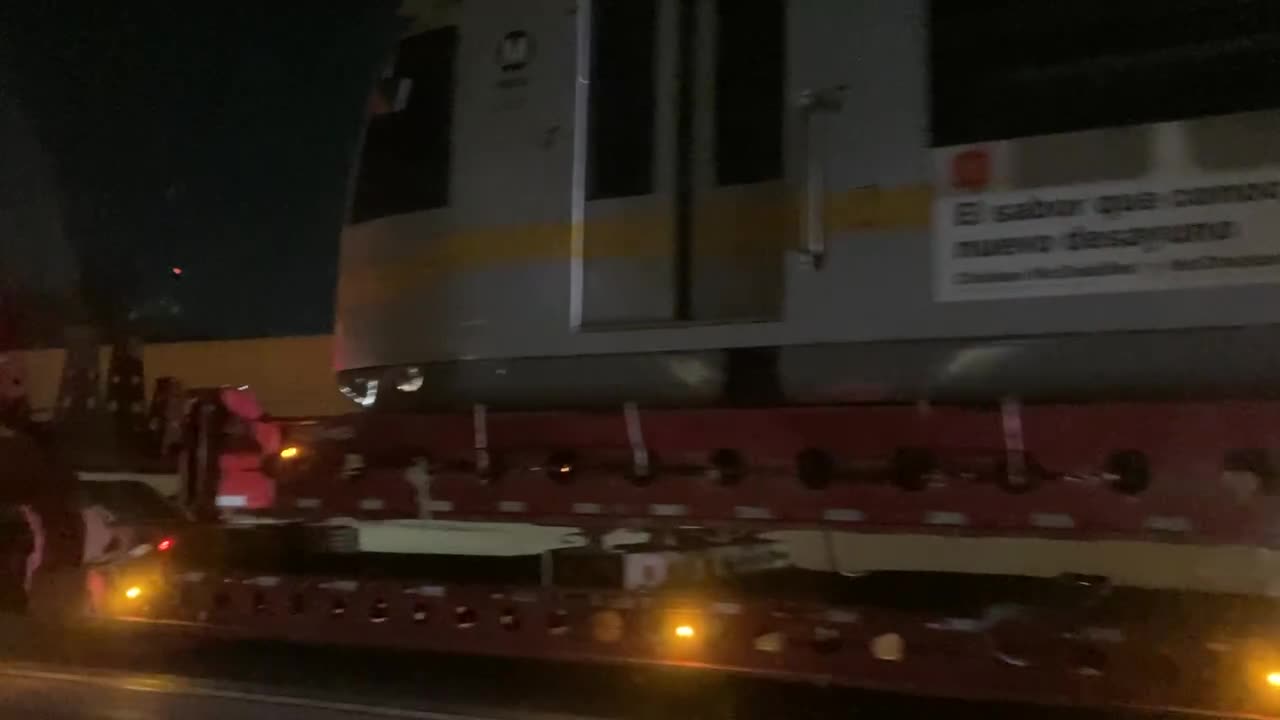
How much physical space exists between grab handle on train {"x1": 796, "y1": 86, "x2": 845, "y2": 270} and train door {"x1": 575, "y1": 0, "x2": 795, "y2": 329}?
62 millimetres

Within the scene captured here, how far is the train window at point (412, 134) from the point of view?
2.78m

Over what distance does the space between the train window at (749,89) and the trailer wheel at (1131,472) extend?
0.86 metres

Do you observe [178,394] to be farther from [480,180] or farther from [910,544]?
[910,544]

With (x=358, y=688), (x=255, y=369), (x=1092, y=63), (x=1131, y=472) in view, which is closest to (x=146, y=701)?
(x=358, y=688)

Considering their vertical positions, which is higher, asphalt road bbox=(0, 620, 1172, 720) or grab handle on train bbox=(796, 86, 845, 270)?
grab handle on train bbox=(796, 86, 845, 270)

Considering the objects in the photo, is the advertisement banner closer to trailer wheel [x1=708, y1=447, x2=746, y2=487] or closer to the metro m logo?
trailer wheel [x1=708, y1=447, x2=746, y2=487]

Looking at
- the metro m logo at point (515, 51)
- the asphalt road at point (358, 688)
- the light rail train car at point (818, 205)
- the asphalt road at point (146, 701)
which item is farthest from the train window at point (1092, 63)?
the asphalt road at point (146, 701)

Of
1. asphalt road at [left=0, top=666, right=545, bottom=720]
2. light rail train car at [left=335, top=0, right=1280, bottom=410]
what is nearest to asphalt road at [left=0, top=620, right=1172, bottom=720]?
asphalt road at [left=0, top=666, right=545, bottom=720]

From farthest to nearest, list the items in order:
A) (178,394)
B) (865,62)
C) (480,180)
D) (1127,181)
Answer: (178,394) < (480,180) < (865,62) < (1127,181)

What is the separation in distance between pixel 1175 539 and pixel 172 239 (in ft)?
13.0

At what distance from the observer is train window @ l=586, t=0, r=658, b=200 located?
251 centimetres

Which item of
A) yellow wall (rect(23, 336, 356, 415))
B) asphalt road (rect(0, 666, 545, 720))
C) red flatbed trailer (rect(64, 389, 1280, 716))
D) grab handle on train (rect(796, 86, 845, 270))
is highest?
grab handle on train (rect(796, 86, 845, 270))

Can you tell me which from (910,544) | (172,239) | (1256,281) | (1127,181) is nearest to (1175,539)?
(1256,281)

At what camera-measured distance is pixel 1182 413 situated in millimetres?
1933
